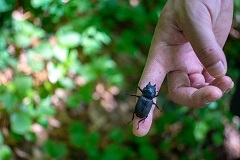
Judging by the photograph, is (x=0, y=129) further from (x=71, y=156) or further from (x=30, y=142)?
(x=71, y=156)

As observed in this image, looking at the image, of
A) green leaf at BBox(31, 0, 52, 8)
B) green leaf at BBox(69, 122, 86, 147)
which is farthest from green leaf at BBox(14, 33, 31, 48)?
green leaf at BBox(69, 122, 86, 147)

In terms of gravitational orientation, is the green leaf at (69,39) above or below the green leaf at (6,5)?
below

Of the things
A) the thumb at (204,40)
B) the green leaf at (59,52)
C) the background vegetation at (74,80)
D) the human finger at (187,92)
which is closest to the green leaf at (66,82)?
the background vegetation at (74,80)

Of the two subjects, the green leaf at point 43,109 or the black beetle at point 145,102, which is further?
the green leaf at point 43,109

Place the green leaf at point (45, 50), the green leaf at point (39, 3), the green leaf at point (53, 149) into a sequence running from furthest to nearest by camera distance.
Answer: the green leaf at point (53, 149)
the green leaf at point (45, 50)
the green leaf at point (39, 3)

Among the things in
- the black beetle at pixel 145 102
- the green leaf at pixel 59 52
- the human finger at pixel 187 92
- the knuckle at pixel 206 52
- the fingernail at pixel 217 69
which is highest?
the knuckle at pixel 206 52

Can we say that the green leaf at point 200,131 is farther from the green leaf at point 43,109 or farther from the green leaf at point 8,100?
the green leaf at point 8,100
